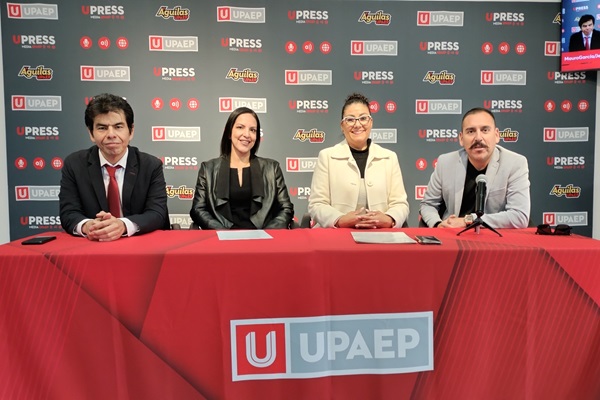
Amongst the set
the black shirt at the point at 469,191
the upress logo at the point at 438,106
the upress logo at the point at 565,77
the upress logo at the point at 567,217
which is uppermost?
the upress logo at the point at 565,77

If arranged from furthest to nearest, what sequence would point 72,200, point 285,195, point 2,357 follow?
point 285,195, point 72,200, point 2,357

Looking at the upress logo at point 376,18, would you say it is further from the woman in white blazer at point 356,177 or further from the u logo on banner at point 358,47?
the woman in white blazer at point 356,177

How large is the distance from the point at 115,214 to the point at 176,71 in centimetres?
238

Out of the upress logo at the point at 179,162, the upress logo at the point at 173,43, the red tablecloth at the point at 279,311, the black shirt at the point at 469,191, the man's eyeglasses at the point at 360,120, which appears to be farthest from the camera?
the upress logo at the point at 179,162

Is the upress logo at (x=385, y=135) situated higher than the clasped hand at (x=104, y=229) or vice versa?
the upress logo at (x=385, y=135)

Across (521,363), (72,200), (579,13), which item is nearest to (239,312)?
(521,363)

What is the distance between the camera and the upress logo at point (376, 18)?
4.54 m

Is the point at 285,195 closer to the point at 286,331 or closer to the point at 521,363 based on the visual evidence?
the point at 286,331

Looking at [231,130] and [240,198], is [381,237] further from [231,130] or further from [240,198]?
[231,130]

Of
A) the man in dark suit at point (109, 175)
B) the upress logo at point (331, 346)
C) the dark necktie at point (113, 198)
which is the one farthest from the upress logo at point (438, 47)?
the upress logo at point (331, 346)

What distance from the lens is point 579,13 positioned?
4.47 m

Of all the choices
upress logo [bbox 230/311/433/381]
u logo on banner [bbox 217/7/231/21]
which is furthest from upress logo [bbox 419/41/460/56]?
upress logo [bbox 230/311/433/381]

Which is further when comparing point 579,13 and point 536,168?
point 536,168

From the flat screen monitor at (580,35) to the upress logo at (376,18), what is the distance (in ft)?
5.90
